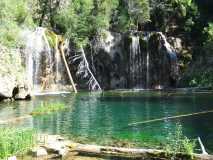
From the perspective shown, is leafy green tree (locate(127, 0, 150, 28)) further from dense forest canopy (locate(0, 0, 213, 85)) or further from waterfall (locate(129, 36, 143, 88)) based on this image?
waterfall (locate(129, 36, 143, 88))

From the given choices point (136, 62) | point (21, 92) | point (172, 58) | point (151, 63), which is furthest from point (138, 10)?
point (21, 92)

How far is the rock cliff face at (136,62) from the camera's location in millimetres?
69188

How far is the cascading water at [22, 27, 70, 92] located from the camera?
6241cm

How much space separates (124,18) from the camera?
232ft

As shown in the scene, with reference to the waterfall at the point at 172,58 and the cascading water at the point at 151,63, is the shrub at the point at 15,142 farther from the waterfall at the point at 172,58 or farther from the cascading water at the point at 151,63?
the waterfall at the point at 172,58

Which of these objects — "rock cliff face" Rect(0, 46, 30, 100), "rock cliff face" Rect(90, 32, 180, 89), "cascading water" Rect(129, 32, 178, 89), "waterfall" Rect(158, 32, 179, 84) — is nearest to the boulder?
"rock cliff face" Rect(0, 46, 30, 100)

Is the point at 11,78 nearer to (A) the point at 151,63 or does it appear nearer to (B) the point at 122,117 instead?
(B) the point at 122,117

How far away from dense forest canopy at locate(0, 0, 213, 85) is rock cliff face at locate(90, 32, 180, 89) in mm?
1993

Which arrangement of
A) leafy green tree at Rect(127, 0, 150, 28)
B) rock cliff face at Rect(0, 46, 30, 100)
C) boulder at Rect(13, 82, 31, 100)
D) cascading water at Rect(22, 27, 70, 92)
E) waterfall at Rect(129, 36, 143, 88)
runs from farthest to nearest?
leafy green tree at Rect(127, 0, 150, 28) → waterfall at Rect(129, 36, 143, 88) → cascading water at Rect(22, 27, 70, 92) → boulder at Rect(13, 82, 31, 100) → rock cliff face at Rect(0, 46, 30, 100)

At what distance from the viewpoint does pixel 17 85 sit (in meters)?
50.8

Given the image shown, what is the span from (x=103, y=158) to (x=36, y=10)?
167 ft

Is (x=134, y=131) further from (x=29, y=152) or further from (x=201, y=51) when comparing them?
(x=201, y=51)

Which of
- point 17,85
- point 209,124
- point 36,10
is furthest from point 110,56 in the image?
point 209,124

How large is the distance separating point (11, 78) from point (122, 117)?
17.6 meters
